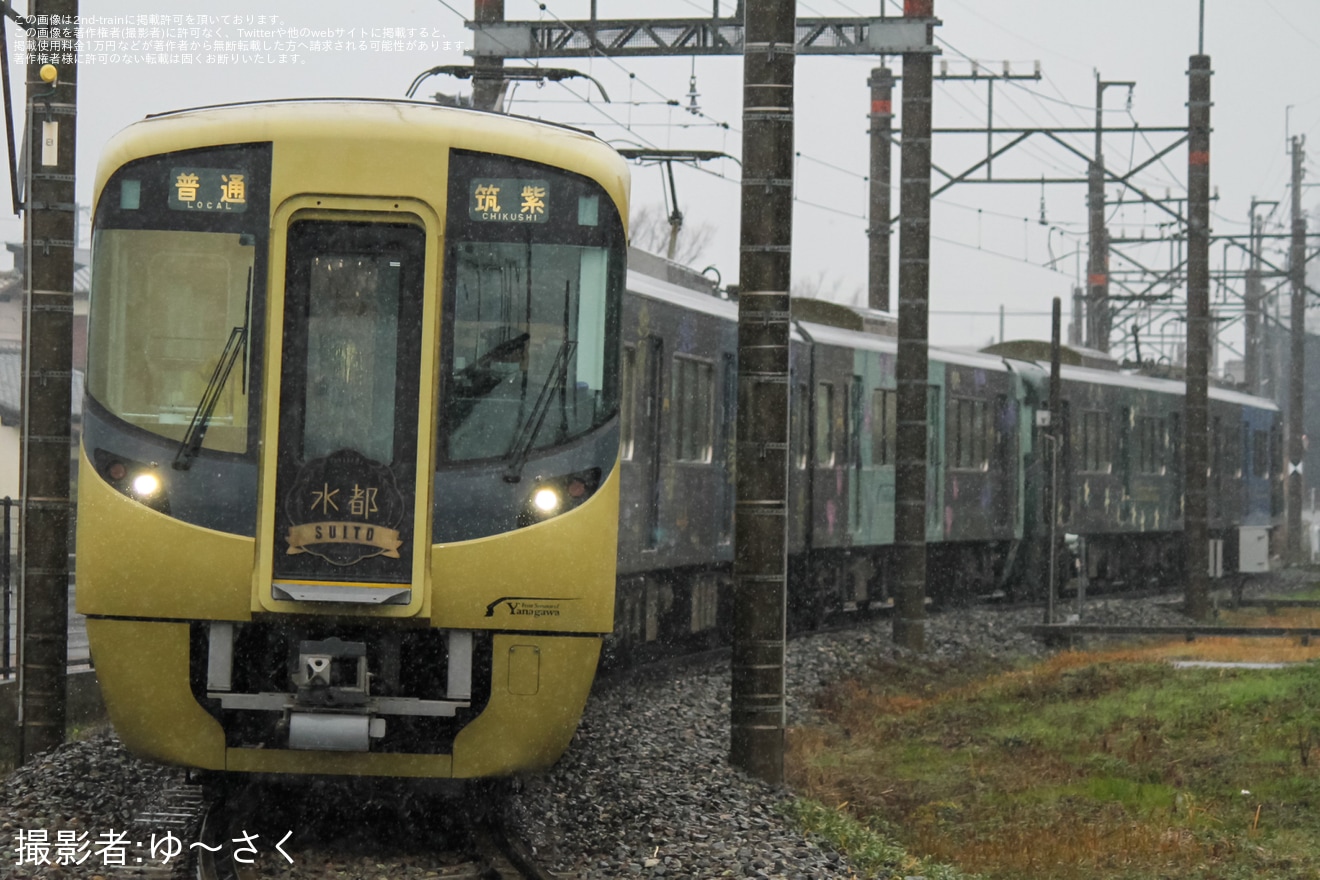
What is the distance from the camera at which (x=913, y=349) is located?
653 inches

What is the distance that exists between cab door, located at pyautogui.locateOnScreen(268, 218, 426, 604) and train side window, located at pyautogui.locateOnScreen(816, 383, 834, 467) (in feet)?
35.5

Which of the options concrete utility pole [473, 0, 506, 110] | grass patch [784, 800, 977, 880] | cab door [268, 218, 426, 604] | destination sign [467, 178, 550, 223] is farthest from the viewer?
concrete utility pole [473, 0, 506, 110]

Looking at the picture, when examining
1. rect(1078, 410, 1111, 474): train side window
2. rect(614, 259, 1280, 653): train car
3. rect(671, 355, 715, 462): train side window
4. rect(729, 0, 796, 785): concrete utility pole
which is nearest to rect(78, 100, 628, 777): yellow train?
rect(729, 0, 796, 785): concrete utility pole

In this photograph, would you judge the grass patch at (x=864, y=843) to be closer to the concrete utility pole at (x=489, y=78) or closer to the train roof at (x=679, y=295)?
the train roof at (x=679, y=295)

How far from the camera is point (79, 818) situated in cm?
793

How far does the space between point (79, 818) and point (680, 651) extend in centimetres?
899

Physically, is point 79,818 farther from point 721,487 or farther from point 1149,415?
point 1149,415

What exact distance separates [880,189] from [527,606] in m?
19.4

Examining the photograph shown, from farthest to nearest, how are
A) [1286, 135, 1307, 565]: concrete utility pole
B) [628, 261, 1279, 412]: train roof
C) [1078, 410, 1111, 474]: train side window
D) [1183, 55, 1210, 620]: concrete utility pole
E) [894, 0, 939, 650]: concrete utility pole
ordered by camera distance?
[1286, 135, 1307, 565]: concrete utility pole
[1078, 410, 1111, 474]: train side window
[1183, 55, 1210, 620]: concrete utility pole
[894, 0, 939, 650]: concrete utility pole
[628, 261, 1279, 412]: train roof

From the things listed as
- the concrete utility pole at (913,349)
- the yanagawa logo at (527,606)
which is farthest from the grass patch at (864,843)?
the concrete utility pole at (913,349)

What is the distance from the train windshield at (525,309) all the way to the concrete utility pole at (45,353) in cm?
292

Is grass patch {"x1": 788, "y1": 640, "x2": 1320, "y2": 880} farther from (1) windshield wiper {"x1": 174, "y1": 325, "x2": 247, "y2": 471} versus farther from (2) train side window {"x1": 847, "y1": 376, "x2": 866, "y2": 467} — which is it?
(2) train side window {"x1": 847, "y1": 376, "x2": 866, "y2": 467}

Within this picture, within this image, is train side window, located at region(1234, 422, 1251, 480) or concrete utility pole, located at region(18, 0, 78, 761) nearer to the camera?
concrete utility pole, located at region(18, 0, 78, 761)

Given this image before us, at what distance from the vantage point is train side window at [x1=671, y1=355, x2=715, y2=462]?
1409 cm
